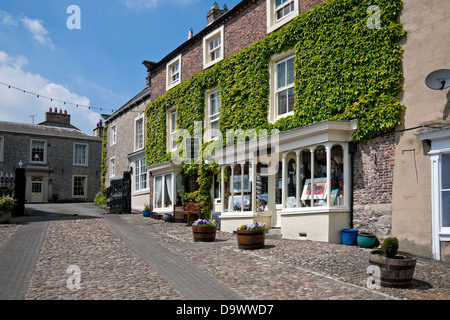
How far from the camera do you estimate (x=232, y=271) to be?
26.9ft

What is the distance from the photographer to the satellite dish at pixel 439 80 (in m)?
9.05

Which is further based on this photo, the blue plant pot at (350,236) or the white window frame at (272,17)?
the white window frame at (272,17)

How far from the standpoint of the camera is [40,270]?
27.2ft

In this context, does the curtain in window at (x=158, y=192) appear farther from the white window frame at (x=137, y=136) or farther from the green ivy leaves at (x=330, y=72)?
the green ivy leaves at (x=330, y=72)

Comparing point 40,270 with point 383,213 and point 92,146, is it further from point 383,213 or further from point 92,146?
point 92,146

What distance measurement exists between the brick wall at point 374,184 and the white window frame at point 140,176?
49.3ft

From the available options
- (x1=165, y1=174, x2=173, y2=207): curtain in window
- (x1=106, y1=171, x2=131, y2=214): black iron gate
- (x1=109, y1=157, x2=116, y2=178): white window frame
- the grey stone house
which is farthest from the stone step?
the grey stone house

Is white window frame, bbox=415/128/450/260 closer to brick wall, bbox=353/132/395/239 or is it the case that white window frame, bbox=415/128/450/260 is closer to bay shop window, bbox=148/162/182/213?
brick wall, bbox=353/132/395/239

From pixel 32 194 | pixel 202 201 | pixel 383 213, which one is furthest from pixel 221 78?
pixel 32 194

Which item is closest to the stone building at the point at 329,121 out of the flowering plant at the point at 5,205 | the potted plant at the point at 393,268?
the potted plant at the point at 393,268

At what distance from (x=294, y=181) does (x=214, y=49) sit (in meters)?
7.47

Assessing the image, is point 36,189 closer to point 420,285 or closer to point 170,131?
point 170,131

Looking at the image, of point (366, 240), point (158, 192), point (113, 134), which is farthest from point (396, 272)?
point (113, 134)
